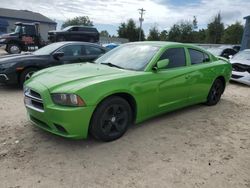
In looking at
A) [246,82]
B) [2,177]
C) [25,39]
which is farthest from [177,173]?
[25,39]

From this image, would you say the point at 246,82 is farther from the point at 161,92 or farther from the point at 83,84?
the point at 83,84

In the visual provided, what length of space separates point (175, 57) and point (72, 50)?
167 inches

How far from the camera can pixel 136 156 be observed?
3781 millimetres

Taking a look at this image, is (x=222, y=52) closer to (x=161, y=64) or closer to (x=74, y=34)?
(x=161, y=64)

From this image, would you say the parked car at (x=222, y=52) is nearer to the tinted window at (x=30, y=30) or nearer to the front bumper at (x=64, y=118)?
the tinted window at (x=30, y=30)

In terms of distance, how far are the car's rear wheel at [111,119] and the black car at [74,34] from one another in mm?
18079

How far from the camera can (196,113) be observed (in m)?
5.94

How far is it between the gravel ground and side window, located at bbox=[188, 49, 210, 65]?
4.29 feet

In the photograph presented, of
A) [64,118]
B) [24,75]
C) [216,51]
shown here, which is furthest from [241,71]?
[64,118]

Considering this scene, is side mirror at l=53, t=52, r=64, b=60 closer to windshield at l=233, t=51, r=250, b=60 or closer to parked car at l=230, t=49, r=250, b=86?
parked car at l=230, t=49, r=250, b=86

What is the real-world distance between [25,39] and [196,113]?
53.5ft

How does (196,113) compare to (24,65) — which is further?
(24,65)

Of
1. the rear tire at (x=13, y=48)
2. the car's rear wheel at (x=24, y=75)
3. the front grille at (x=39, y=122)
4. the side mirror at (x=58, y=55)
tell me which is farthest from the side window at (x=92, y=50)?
the rear tire at (x=13, y=48)

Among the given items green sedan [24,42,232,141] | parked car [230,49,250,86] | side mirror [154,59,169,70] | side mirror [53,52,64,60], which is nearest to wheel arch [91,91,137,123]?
green sedan [24,42,232,141]
